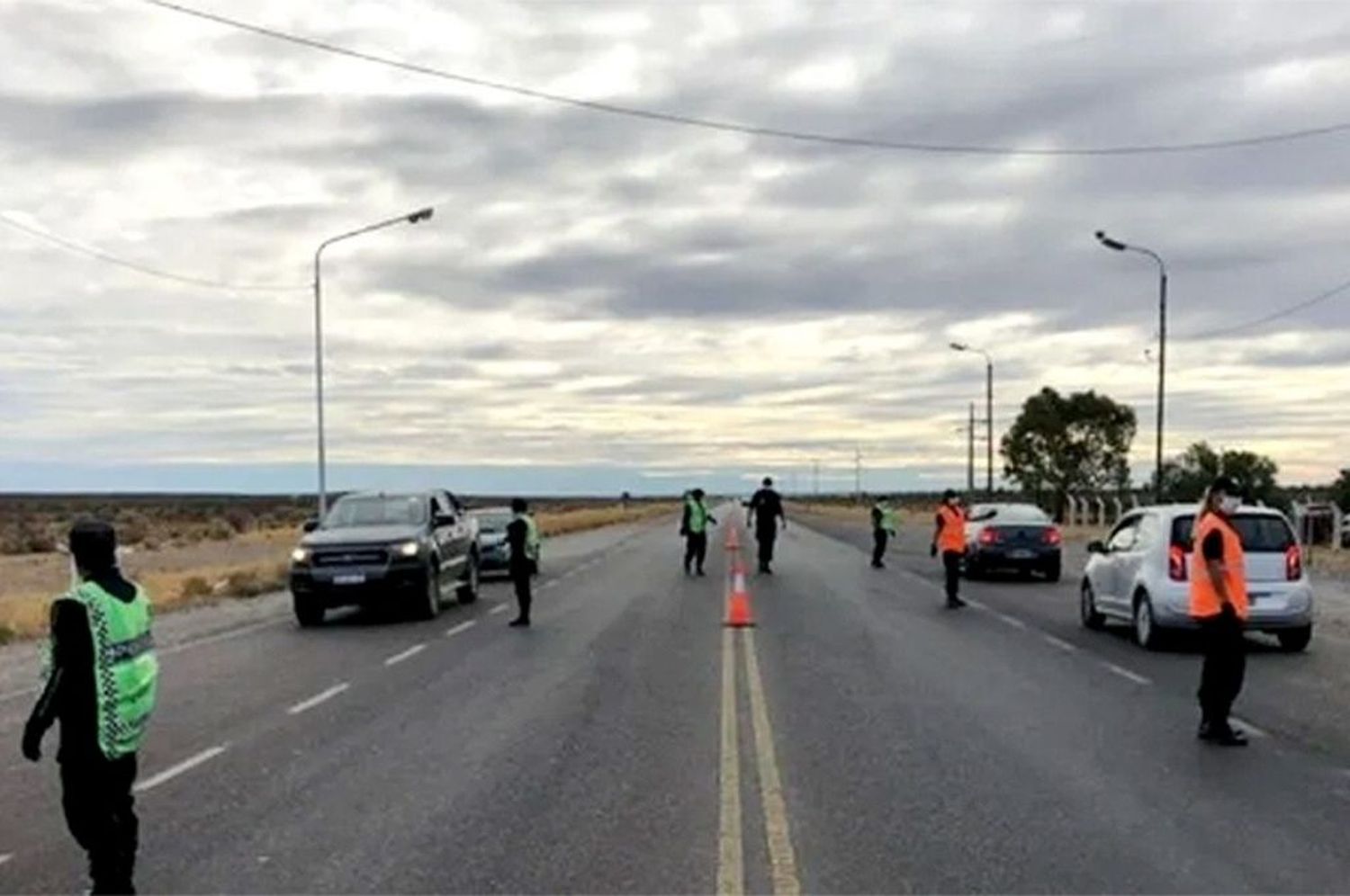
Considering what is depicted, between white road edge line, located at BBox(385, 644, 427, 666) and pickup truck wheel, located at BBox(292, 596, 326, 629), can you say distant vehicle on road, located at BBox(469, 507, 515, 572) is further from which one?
white road edge line, located at BBox(385, 644, 427, 666)

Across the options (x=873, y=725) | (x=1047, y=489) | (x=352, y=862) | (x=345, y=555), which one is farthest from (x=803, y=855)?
(x=1047, y=489)

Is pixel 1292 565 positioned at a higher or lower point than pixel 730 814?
higher

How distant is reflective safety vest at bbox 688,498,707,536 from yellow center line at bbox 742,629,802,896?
68.6ft

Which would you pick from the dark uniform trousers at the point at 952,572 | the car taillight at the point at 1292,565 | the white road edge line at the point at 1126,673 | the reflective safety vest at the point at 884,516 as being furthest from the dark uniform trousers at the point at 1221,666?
the reflective safety vest at the point at 884,516

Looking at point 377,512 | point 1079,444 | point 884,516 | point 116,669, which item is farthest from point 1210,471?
point 116,669

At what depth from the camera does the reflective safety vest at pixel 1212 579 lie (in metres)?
12.5

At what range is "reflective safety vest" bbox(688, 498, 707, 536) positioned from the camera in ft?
120

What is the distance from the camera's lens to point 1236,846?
859 centimetres

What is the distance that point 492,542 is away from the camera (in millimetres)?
38500

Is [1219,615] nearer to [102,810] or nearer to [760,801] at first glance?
[760,801]

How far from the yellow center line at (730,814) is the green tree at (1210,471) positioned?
56.0 metres

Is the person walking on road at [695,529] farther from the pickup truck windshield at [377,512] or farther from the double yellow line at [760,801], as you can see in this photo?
the double yellow line at [760,801]

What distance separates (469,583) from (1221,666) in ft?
61.5

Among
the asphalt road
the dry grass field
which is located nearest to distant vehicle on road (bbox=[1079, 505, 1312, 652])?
the asphalt road
